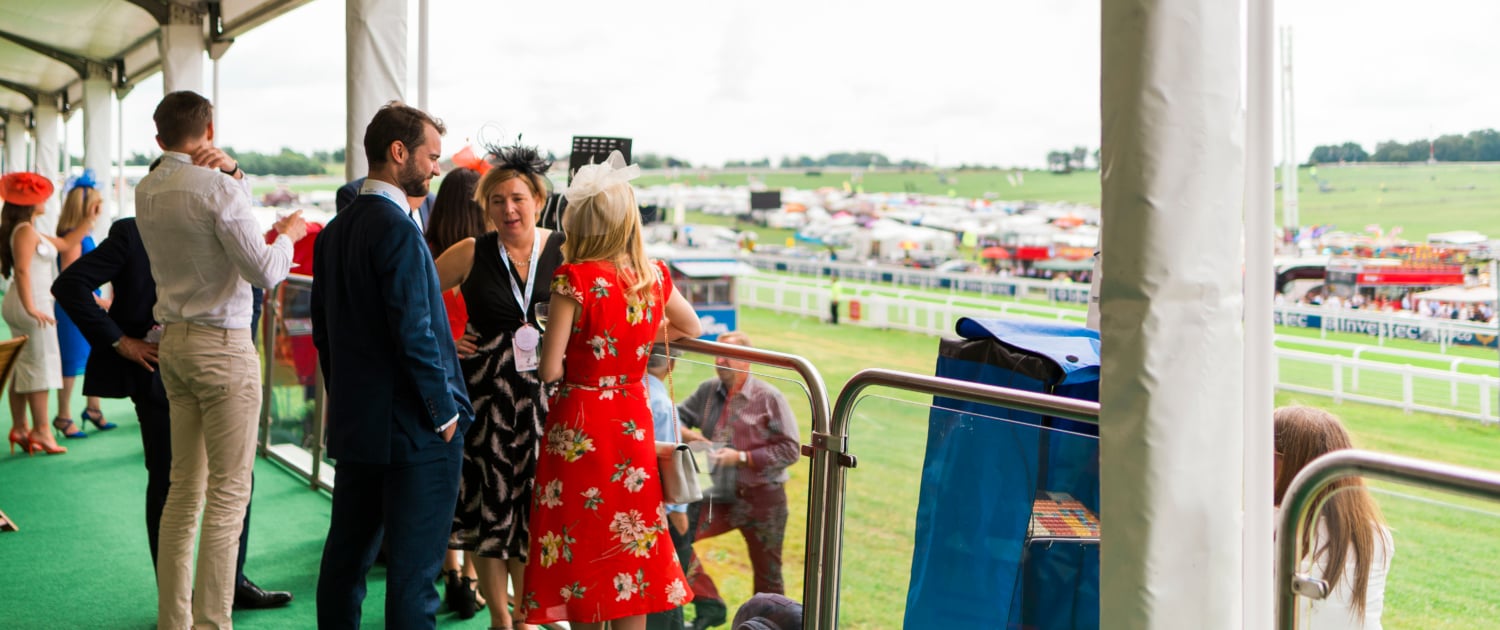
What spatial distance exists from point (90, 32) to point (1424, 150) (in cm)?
5026

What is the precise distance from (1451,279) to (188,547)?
1817 inches

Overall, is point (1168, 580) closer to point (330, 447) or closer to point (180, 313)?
point (330, 447)

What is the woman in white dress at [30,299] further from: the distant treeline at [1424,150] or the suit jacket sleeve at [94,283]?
the distant treeline at [1424,150]

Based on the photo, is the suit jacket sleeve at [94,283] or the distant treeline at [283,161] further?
the distant treeline at [283,161]

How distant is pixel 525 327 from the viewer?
2.98 meters

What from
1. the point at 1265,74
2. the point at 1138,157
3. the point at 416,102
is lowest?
the point at 1138,157

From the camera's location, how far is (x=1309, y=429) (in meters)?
1.84

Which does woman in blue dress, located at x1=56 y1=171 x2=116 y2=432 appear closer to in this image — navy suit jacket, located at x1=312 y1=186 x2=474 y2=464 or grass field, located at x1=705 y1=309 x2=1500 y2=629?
navy suit jacket, located at x1=312 y1=186 x2=474 y2=464

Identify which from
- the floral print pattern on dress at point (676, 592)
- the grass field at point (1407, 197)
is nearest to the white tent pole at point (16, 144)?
the floral print pattern on dress at point (676, 592)

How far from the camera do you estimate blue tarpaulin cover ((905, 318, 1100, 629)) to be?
77.4 inches

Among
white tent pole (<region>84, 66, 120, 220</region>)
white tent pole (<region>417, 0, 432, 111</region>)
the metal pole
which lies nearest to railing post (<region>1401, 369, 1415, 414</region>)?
white tent pole (<region>84, 66, 120, 220</region>)

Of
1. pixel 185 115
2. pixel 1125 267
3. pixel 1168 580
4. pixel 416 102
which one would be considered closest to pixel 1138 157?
pixel 1125 267

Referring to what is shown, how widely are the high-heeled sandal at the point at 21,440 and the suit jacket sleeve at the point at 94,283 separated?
3.37 metres

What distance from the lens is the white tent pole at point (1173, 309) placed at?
1.42 metres
